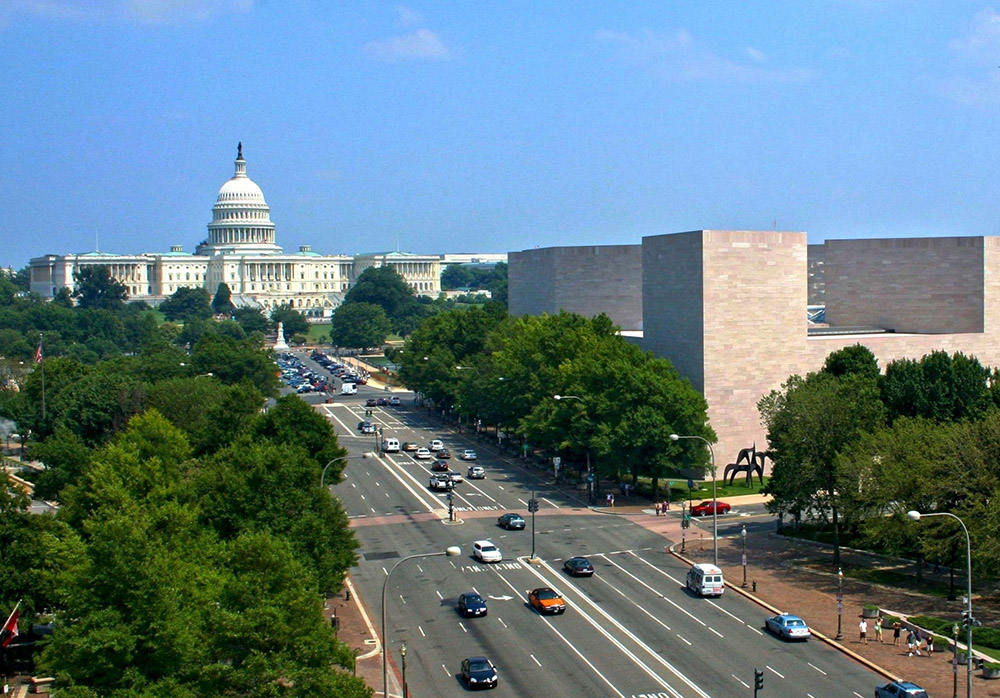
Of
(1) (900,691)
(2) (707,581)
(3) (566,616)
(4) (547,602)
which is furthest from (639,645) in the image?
(1) (900,691)

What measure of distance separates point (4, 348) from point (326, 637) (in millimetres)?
156334

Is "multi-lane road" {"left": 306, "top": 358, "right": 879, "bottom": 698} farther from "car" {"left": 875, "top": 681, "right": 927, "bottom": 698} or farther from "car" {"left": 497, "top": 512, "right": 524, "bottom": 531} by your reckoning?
"car" {"left": 875, "top": 681, "right": 927, "bottom": 698}

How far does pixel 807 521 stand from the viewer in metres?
67.4

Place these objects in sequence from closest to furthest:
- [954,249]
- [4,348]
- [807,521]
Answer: [807,521], [954,249], [4,348]

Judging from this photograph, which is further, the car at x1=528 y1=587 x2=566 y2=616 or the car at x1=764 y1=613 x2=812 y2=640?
the car at x1=528 y1=587 x2=566 y2=616

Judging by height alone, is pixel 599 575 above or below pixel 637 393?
below

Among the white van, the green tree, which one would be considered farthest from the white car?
the green tree

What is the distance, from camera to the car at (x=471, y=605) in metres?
48.8

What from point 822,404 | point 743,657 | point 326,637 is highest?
point 822,404

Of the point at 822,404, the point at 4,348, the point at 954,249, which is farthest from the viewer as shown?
the point at 4,348

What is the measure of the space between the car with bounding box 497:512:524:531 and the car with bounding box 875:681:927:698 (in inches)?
1172

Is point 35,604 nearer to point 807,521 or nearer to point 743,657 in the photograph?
point 743,657

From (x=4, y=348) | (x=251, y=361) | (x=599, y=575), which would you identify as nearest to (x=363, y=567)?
(x=599, y=575)

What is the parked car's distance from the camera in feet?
192
